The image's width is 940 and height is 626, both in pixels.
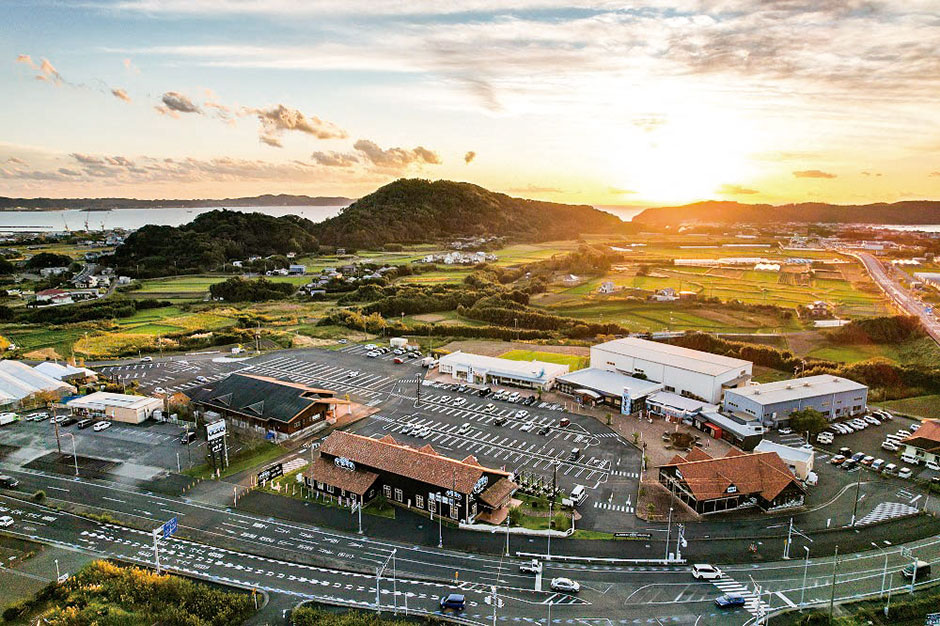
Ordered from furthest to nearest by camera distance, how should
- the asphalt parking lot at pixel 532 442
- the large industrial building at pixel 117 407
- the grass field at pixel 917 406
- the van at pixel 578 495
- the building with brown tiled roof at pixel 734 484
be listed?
the grass field at pixel 917 406, the large industrial building at pixel 117 407, the asphalt parking lot at pixel 532 442, the van at pixel 578 495, the building with brown tiled roof at pixel 734 484

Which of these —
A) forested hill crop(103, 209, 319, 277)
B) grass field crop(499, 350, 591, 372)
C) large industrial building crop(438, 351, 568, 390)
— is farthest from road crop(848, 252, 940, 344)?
forested hill crop(103, 209, 319, 277)

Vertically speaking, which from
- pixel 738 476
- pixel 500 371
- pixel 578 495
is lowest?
pixel 578 495

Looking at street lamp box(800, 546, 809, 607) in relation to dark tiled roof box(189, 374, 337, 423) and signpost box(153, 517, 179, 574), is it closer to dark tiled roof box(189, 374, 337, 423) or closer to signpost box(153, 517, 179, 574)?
signpost box(153, 517, 179, 574)

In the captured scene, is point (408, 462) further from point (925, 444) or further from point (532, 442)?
point (925, 444)

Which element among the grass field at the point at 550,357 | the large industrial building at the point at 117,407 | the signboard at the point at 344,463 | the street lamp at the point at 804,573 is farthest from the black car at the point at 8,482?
the street lamp at the point at 804,573

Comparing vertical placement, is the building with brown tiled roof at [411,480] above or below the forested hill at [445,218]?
below

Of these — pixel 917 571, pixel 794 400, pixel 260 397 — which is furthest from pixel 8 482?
pixel 794 400

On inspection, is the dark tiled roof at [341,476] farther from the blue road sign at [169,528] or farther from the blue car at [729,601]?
the blue car at [729,601]
